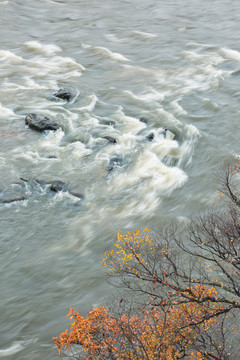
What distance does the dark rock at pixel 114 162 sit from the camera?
25.4 metres

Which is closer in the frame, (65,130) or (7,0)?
(65,130)

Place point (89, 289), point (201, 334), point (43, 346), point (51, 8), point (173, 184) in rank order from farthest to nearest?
point (51, 8), point (173, 184), point (89, 289), point (43, 346), point (201, 334)

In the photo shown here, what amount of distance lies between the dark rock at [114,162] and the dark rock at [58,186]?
2.65m

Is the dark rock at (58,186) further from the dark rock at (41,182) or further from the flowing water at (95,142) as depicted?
the dark rock at (41,182)

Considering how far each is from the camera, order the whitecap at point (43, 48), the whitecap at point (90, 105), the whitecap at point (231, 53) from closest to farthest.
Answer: the whitecap at point (90, 105) < the whitecap at point (231, 53) < the whitecap at point (43, 48)

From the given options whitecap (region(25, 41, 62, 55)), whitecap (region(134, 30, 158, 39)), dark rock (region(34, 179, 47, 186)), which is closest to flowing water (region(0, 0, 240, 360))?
dark rock (region(34, 179, 47, 186))

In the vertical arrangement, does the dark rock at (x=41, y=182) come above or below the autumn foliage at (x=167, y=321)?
above

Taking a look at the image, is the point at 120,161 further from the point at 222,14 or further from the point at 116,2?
the point at 116,2

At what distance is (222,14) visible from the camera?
1860 inches

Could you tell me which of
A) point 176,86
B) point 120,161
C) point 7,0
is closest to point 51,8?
point 7,0

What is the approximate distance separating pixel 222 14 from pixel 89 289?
36860 millimetres

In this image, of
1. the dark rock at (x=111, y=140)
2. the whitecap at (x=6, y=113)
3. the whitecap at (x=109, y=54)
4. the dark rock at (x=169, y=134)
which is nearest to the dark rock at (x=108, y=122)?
the dark rock at (x=111, y=140)

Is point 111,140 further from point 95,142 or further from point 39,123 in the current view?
point 39,123

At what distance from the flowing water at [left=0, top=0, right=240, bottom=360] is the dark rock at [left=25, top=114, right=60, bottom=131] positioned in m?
0.43
